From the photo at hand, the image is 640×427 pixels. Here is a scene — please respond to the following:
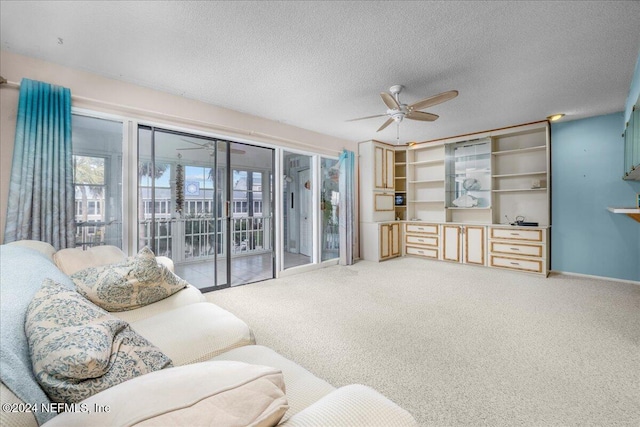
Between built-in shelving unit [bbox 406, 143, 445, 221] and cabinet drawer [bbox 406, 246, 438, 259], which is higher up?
built-in shelving unit [bbox 406, 143, 445, 221]

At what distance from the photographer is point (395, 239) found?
6.08 metres

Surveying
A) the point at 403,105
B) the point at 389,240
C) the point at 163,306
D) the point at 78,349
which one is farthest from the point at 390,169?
the point at 78,349

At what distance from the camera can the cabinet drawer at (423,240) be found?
5.76 metres

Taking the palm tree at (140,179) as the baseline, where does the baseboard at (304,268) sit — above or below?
below

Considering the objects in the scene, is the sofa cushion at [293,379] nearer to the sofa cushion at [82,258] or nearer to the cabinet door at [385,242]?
the sofa cushion at [82,258]

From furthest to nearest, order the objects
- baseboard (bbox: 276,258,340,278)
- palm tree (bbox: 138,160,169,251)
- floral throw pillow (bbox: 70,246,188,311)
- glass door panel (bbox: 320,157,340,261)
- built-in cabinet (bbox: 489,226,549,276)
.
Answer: glass door panel (bbox: 320,157,340,261) < baseboard (bbox: 276,258,340,278) < built-in cabinet (bbox: 489,226,549,276) < palm tree (bbox: 138,160,169,251) < floral throw pillow (bbox: 70,246,188,311)

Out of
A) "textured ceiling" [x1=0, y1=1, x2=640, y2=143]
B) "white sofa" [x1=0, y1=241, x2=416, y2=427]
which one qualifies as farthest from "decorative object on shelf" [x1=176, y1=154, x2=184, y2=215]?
"white sofa" [x1=0, y1=241, x2=416, y2=427]

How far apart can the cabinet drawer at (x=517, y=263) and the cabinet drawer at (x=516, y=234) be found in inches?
14.0

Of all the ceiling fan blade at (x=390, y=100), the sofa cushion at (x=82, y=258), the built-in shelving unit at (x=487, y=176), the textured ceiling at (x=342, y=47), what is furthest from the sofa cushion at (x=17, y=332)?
the built-in shelving unit at (x=487, y=176)

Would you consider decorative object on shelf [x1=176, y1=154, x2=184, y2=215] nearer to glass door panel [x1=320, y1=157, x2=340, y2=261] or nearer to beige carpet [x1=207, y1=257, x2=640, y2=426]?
beige carpet [x1=207, y1=257, x2=640, y2=426]

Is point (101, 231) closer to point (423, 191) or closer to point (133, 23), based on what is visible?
point (133, 23)

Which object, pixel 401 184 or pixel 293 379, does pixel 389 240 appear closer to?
pixel 401 184

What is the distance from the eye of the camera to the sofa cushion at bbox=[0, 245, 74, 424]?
610 mm

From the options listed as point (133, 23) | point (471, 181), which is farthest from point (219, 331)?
point (471, 181)
